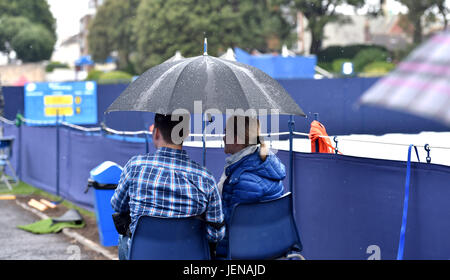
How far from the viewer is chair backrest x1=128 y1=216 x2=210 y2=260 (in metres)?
3.66

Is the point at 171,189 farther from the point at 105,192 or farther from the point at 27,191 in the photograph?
the point at 27,191

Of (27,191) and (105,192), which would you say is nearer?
(105,192)

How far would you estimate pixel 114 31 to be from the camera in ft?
228

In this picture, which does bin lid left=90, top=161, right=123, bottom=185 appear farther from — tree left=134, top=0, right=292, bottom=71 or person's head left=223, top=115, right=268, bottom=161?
tree left=134, top=0, right=292, bottom=71

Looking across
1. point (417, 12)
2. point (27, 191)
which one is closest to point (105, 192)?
point (27, 191)

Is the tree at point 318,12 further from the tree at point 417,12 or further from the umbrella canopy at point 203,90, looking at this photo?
the umbrella canopy at point 203,90

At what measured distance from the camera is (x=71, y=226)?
30.1ft

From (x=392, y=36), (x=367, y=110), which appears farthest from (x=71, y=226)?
(x=392, y=36)

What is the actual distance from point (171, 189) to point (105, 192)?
3478 mm

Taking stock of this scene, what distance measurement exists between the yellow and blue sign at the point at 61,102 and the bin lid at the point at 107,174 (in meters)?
12.1

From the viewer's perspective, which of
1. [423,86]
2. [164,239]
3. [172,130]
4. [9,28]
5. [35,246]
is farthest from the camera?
[9,28]

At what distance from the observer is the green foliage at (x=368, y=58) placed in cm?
4703

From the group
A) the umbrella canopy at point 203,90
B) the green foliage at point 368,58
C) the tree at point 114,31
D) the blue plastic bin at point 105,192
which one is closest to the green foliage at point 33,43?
the tree at point 114,31
